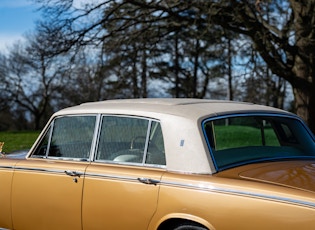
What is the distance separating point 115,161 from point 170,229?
0.81 meters

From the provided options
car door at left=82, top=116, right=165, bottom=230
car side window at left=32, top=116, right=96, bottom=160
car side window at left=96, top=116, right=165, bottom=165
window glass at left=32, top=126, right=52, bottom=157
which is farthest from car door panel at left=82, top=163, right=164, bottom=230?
window glass at left=32, top=126, right=52, bottom=157

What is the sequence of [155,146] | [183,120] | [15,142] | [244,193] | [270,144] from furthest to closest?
[15,142]
[270,144]
[155,146]
[183,120]
[244,193]

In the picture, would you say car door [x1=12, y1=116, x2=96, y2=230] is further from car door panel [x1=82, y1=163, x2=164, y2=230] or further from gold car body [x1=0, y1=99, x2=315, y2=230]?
car door panel [x1=82, y1=163, x2=164, y2=230]

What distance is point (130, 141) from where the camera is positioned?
151 inches

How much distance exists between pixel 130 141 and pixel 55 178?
0.80 metres

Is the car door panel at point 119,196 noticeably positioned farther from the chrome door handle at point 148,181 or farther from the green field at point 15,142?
the green field at point 15,142

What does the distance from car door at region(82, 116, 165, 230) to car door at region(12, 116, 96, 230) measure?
0.14 m

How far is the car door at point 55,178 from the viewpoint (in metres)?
3.93

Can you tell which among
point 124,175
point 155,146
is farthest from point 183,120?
point 124,175

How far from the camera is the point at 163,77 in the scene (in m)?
38.0

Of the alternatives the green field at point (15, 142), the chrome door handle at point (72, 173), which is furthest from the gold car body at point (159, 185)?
the green field at point (15, 142)

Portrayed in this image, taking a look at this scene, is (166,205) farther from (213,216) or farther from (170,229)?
(213,216)

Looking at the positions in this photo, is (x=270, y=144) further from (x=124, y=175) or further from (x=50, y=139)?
Answer: (x=50, y=139)

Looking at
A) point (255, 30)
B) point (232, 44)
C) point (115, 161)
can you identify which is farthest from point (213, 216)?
point (232, 44)
